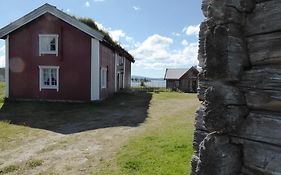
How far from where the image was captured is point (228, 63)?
2088mm

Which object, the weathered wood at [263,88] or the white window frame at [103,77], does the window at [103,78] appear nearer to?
the white window frame at [103,77]

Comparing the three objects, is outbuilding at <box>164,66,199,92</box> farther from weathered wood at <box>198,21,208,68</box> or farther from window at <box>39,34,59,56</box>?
weathered wood at <box>198,21,208,68</box>

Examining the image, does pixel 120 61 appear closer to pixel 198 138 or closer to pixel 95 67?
pixel 95 67

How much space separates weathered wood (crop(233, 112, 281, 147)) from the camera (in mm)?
1929

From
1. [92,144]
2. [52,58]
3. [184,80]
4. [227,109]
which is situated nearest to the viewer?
[227,109]

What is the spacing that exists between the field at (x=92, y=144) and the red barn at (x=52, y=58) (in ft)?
14.7

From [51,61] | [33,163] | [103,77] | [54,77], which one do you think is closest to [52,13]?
[51,61]

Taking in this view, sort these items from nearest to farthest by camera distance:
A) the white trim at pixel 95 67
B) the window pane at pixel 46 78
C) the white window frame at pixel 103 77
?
the white trim at pixel 95 67 < the window pane at pixel 46 78 < the white window frame at pixel 103 77

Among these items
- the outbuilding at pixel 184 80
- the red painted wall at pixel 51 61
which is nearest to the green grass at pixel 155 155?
the red painted wall at pixel 51 61

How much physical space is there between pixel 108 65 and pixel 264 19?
70.1 ft

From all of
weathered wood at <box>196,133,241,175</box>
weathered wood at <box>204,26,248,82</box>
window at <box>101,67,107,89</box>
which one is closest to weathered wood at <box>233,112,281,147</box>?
weathered wood at <box>196,133,241,175</box>

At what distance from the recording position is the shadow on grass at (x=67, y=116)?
12469mm

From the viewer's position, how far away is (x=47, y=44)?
20.1m

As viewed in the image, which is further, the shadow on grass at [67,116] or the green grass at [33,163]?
the shadow on grass at [67,116]
